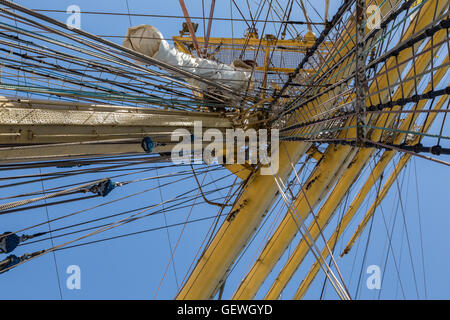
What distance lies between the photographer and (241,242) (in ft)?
13.5

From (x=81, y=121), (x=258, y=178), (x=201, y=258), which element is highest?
(x=81, y=121)

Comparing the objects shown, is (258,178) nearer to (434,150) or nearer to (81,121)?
(81,121)

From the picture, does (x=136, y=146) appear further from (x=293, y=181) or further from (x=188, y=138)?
(x=293, y=181)

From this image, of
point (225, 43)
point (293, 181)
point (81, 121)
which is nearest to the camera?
point (81, 121)

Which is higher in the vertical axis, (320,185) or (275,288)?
(320,185)

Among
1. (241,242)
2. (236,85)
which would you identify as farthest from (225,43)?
(241,242)

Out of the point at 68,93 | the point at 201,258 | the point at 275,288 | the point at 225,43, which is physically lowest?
the point at 275,288

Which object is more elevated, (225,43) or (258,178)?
(225,43)

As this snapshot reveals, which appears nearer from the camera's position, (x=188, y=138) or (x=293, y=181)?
(x=188, y=138)

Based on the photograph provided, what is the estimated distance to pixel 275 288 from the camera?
269 inches

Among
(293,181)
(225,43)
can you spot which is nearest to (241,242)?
(293,181)

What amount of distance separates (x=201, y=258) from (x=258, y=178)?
3.56 ft

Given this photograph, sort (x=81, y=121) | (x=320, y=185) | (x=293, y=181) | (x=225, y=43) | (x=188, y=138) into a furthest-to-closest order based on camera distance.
Answer: 1. (x=225, y=43)
2. (x=293, y=181)
3. (x=320, y=185)
4. (x=188, y=138)
5. (x=81, y=121)
